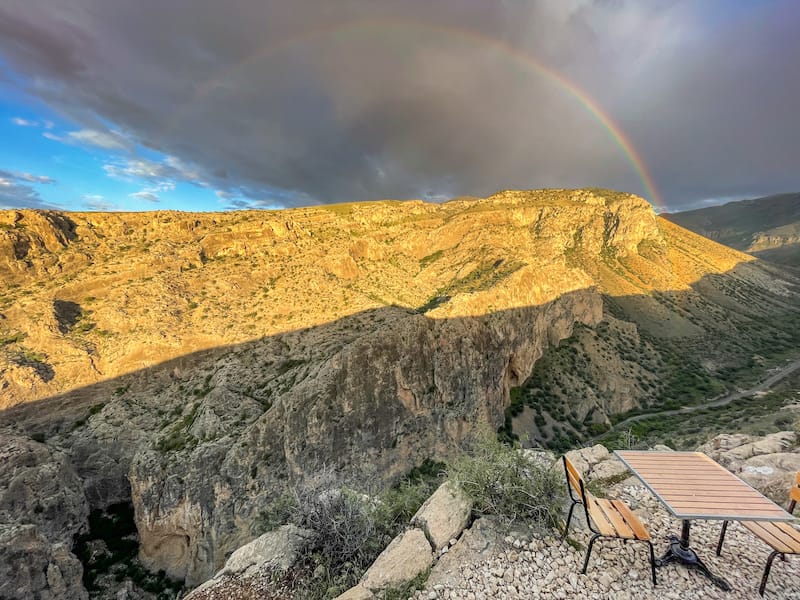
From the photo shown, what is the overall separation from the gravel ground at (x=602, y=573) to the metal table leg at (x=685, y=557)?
9cm

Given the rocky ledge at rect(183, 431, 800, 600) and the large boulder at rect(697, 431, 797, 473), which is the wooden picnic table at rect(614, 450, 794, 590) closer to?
the rocky ledge at rect(183, 431, 800, 600)

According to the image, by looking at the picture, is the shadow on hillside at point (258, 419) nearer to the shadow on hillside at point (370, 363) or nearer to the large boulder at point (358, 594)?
the shadow on hillside at point (370, 363)

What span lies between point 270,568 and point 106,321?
3083 cm

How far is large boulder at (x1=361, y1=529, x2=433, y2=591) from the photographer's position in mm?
5922

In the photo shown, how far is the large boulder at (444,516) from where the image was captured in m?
6.78

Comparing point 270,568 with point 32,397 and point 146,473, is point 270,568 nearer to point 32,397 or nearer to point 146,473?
point 146,473

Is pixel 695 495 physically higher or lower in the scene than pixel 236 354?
lower

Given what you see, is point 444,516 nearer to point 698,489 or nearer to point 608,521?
point 608,521

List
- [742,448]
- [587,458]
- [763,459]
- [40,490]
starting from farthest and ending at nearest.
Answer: [40,490] → [742,448] → [587,458] → [763,459]

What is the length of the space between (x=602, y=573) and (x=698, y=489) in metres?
2.23

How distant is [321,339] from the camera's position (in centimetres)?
3000

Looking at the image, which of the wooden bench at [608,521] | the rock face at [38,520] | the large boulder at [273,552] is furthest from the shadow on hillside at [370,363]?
the wooden bench at [608,521]

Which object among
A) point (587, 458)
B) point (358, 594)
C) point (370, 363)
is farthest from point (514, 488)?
point (370, 363)

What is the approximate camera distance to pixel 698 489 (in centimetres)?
596
